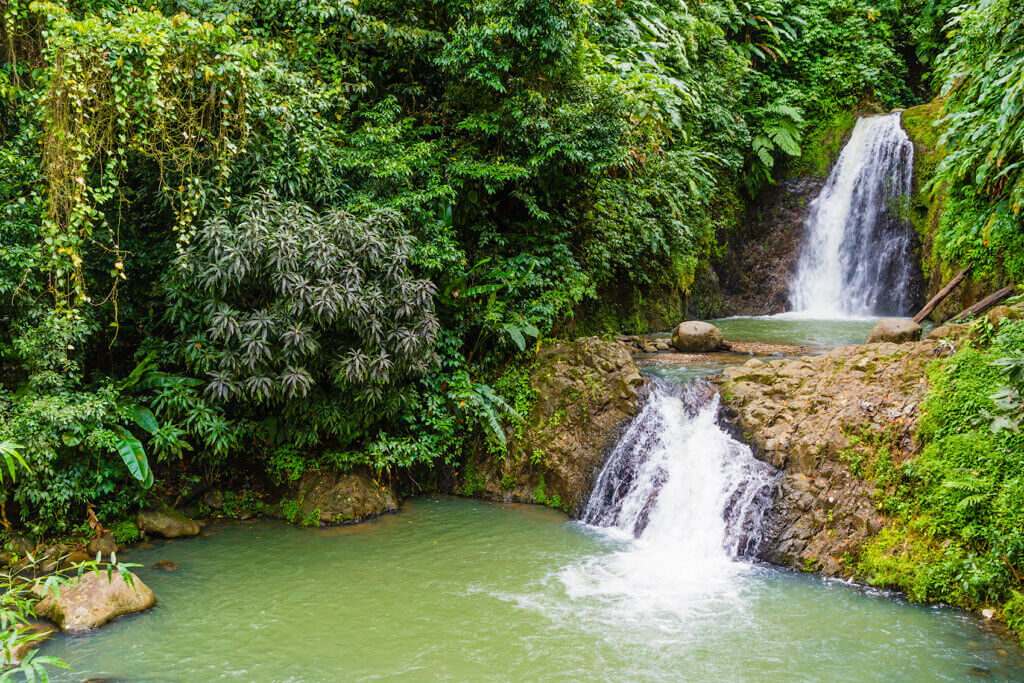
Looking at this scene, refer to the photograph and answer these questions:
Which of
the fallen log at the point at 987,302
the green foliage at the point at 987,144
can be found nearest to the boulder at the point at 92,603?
the fallen log at the point at 987,302

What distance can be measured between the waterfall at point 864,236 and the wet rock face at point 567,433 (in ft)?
25.0

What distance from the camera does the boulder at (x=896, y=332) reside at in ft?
28.2

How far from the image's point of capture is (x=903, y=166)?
14.0 metres

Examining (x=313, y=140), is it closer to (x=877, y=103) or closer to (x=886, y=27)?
(x=877, y=103)

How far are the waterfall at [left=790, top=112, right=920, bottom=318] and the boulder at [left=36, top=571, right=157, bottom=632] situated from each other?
13.5m

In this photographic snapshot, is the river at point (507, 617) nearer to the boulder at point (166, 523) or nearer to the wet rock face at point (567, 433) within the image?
the boulder at point (166, 523)

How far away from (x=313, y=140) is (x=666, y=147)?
886 centimetres

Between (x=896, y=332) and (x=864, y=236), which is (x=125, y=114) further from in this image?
(x=864, y=236)

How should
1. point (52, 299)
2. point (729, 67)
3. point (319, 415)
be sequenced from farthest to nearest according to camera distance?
point (729, 67), point (319, 415), point (52, 299)

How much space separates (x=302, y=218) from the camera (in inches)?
291

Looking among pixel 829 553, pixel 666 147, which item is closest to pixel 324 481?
pixel 829 553

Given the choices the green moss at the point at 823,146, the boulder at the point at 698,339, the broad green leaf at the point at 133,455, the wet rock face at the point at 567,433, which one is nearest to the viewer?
the broad green leaf at the point at 133,455

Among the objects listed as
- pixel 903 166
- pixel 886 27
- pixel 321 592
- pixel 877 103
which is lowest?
pixel 321 592

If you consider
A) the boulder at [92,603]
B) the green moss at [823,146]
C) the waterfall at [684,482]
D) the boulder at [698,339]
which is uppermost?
the green moss at [823,146]
